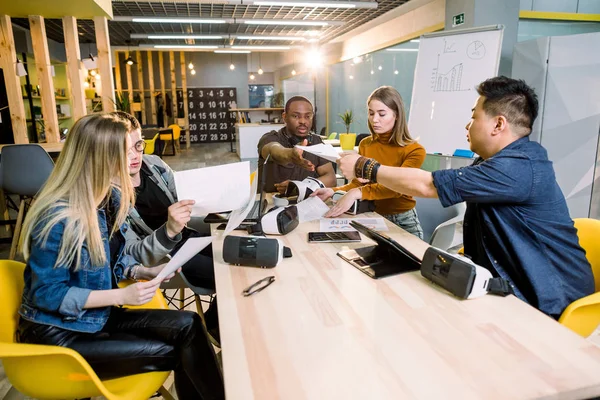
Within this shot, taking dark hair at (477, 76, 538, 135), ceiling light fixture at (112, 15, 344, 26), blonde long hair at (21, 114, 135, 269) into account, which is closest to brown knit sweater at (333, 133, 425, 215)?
dark hair at (477, 76, 538, 135)

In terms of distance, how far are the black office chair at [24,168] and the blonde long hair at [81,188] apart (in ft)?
9.14

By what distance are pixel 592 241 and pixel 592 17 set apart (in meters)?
5.48

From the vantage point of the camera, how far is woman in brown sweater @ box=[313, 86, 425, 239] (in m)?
2.37

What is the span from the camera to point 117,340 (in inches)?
52.9

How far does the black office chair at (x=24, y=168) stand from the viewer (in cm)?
368

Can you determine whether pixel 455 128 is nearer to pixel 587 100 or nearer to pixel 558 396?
pixel 587 100

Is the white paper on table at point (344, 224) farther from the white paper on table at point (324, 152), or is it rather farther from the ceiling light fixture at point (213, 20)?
the ceiling light fixture at point (213, 20)

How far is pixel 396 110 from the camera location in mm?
2410

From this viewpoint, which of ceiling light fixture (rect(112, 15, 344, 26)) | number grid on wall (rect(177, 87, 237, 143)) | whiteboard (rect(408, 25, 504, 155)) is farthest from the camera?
number grid on wall (rect(177, 87, 237, 143))

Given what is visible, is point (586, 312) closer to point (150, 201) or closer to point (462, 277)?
point (462, 277)

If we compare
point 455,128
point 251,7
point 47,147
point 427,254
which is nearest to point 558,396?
point 427,254

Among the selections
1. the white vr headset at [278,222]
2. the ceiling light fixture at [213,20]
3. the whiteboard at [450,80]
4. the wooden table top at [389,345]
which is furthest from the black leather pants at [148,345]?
the ceiling light fixture at [213,20]

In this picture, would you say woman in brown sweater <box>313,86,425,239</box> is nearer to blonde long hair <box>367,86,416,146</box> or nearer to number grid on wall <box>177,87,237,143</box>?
blonde long hair <box>367,86,416,146</box>

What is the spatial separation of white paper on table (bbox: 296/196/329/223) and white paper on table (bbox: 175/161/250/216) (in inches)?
22.1
